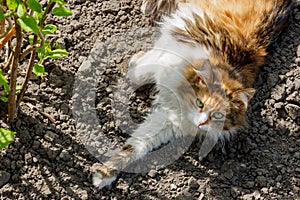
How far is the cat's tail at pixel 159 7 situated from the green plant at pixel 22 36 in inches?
25.9

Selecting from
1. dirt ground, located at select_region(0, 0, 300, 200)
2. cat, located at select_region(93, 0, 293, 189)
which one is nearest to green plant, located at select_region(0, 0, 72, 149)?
dirt ground, located at select_region(0, 0, 300, 200)

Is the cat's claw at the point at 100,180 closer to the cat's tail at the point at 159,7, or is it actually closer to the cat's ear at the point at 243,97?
the cat's ear at the point at 243,97

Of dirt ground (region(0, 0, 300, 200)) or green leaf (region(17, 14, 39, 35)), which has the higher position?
green leaf (region(17, 14, 39, 35))

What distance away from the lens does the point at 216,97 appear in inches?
109

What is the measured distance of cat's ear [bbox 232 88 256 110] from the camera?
2.68m

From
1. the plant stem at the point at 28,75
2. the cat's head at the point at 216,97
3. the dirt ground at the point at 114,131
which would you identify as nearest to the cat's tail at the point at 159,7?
the dirt ground at the point at 114,131

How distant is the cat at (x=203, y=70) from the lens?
109 inches

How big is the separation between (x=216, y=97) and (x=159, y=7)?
788 mm

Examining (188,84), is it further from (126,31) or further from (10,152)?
(10,152)

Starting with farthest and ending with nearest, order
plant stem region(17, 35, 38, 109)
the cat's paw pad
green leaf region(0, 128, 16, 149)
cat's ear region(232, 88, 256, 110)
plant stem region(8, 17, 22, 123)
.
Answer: the cat's paw pad → cat's ear region(232, 88, 256, 110) → plant stem region(17, 35, 38, 109) → plant stem region(8, 17, 22, 123) → green leaf region(0, 128, 16, 149)

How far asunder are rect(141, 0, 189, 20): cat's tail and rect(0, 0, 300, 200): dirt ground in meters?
0.07

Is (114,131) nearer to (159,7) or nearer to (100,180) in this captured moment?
(100,180)

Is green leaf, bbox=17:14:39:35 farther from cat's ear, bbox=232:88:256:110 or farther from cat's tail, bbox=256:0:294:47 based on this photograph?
cat's tail, bbox=256:0:294:47

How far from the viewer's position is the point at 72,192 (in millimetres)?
2664
